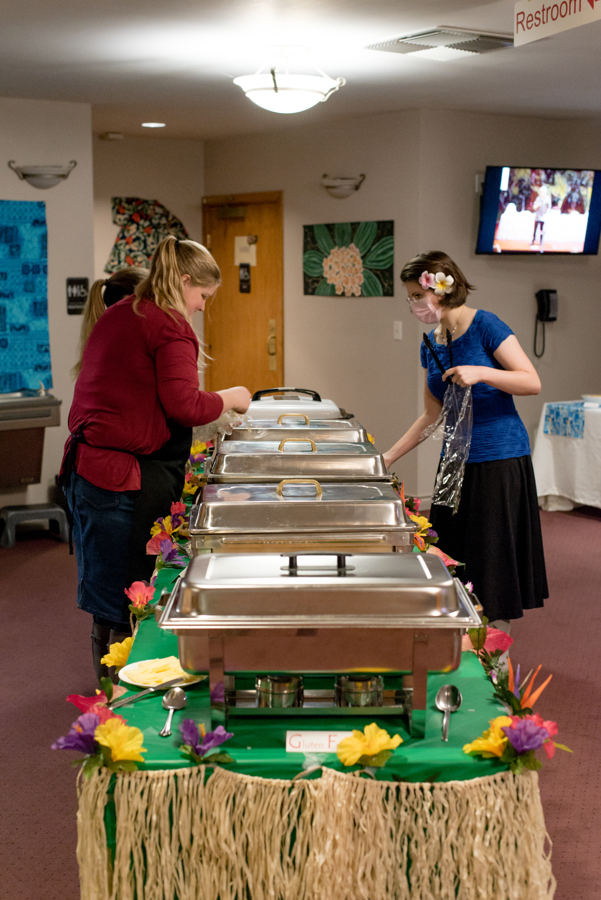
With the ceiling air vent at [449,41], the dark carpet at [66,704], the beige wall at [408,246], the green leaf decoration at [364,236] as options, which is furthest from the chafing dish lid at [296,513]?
the green leaf decoration at [364,236]

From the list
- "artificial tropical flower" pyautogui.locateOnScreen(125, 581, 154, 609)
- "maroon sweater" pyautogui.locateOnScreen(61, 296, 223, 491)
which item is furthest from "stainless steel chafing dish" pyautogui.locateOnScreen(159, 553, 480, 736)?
"maroon sweater" pyautogui.locateOnScreen(61, 296, 223, 491)

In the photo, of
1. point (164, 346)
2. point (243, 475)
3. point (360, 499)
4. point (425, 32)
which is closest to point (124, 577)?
point (243, 475)

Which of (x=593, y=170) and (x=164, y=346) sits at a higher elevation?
(x=593, y=170)

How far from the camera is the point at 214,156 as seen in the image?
22.1 ft

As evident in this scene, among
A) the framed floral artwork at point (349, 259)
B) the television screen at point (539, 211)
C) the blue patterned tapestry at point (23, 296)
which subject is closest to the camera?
the blue patterned tapestry at point (23, 296)

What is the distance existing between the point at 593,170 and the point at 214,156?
276 centimetres

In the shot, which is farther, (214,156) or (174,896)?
(214,156)

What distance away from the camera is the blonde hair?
8.50 feet

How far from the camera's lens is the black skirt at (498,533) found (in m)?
2.53

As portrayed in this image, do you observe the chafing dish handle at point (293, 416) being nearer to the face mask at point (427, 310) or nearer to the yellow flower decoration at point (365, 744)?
the face mask at point (427, 310)

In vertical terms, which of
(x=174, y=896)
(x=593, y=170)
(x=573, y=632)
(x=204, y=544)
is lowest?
(x=573, y=632)

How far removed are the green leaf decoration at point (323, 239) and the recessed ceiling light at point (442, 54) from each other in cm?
200

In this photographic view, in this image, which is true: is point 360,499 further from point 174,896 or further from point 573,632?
point 573,632

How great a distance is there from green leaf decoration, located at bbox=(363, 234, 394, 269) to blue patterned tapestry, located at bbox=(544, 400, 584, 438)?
136 cm
